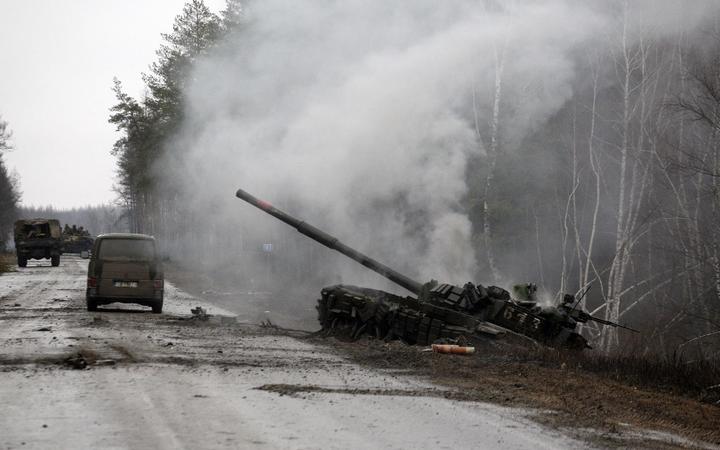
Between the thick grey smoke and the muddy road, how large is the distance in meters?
7.62

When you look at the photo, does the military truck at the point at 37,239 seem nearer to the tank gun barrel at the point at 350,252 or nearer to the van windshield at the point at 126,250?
the van windshield at the point at 126,250

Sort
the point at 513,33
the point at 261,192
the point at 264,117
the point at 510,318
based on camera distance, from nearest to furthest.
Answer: the point at 510,318 → the point at 513,33 → the point at 261,192 → the point at 264,117

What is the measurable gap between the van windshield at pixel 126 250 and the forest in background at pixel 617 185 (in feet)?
20.4

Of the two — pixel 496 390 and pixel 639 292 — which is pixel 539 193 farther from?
pixel 496 390

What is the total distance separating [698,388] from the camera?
11.1 meters

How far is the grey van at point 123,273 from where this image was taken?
19781mm

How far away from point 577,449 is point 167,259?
178 ft

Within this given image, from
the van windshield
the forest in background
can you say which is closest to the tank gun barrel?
the van windshield

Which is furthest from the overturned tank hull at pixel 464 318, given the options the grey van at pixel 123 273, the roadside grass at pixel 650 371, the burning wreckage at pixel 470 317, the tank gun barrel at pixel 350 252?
the grey van at pixel 123 273

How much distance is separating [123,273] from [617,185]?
19921 millimetres

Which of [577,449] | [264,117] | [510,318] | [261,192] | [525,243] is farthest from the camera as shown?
[525,243]

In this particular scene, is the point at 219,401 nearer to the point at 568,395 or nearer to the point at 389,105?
the point at 568,395

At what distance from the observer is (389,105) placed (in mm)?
21859

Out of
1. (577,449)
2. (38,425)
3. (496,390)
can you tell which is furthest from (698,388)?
(38,425)
